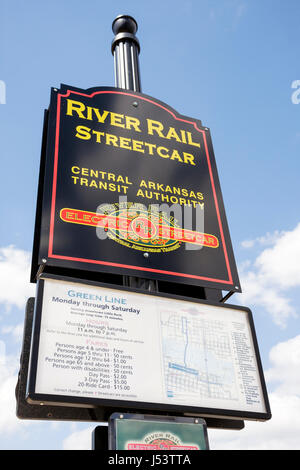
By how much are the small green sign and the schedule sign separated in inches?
3.5

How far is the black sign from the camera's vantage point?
3617 mm

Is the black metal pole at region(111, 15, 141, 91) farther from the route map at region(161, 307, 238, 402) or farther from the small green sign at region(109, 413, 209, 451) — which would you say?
the small green sign at region(109, 413, 209, 451)

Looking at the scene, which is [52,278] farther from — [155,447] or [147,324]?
[155,447]

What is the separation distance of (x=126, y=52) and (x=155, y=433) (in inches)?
181

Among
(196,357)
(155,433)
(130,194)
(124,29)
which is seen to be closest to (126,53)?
(124,29)

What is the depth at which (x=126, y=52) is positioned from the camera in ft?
18.6

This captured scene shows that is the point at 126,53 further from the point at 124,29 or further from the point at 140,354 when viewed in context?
the point at 140,354

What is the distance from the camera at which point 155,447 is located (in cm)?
272

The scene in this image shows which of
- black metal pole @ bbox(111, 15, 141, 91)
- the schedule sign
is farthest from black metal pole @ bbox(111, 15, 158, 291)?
the schedule sign

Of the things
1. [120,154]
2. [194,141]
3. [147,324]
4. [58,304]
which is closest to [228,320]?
[147,324]

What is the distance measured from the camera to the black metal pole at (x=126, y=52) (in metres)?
5.36

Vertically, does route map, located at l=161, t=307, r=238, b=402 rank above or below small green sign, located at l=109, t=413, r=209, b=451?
above

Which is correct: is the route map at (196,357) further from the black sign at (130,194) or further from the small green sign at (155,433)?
the black sign at (130,194)

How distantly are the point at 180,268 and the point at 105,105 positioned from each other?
6.75 feet
